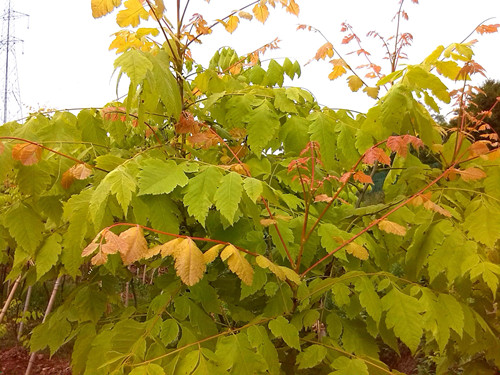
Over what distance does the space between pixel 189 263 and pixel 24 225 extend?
69 centimetres

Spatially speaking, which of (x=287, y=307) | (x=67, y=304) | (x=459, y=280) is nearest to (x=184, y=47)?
(x=287, y=307)

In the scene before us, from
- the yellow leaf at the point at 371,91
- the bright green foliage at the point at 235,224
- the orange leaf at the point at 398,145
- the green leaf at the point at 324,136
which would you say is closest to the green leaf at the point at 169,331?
the bright green foliage at the point at 235,224

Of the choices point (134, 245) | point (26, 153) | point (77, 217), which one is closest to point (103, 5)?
point (26, 153)

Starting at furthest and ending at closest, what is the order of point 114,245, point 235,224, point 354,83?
point 354,83, point 235,224, point 114,245

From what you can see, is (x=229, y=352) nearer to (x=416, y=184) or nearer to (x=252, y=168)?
(x=252, y=168)

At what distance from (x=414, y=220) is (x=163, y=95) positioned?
3.15 feet

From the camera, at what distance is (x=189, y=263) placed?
0.97 metres

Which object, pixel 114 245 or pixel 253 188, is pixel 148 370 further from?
pixel 253 188

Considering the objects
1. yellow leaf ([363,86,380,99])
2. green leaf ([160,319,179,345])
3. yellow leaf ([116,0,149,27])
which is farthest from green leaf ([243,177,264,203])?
yellow leaf ([363,86,380,99])

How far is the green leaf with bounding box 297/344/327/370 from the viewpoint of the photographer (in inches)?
51.9

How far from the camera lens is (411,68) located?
1602 millimetres

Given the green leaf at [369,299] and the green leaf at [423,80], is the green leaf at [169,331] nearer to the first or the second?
the green leaf at [369,299]

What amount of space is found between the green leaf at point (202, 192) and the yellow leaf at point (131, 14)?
653 millimetres

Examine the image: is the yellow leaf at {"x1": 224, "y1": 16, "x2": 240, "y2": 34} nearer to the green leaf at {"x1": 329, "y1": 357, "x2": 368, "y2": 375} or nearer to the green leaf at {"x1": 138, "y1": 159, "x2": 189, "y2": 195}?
the green leaf at {"x1": 138, "y1": 159, "x2": 189, "y2": 195}
